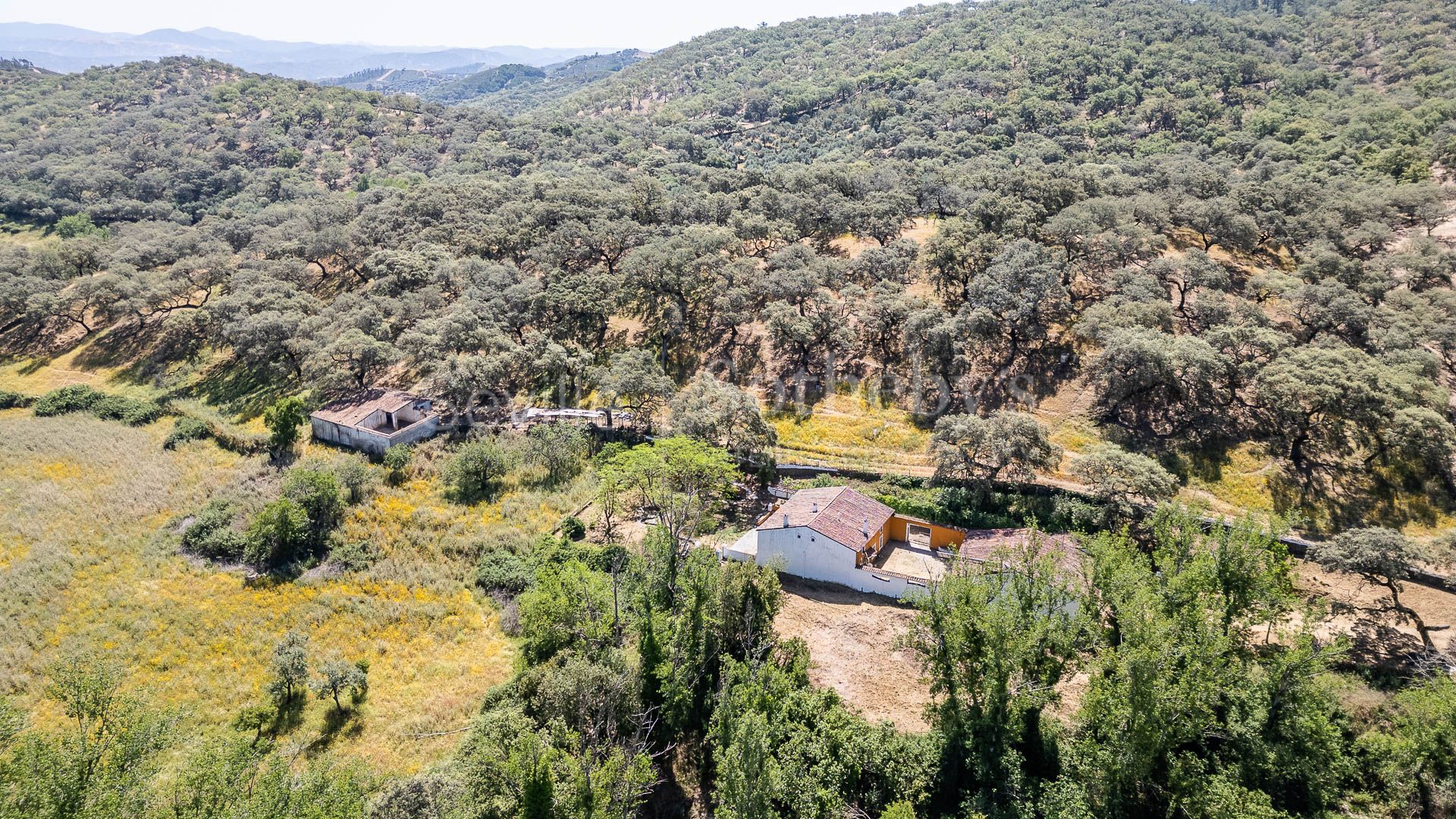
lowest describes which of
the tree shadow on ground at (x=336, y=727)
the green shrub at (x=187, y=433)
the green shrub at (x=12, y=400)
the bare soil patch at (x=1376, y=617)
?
the tree shadow on ground at (x=336, y=727)

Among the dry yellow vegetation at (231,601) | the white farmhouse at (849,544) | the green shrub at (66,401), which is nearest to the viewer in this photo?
the dry yellow vegetation at (231,601)

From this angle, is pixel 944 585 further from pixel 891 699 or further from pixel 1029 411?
pixel 1029 411

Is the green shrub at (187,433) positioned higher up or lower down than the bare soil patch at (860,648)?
higher up

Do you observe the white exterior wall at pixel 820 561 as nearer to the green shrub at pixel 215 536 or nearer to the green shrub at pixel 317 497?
the green shrub at pixel 317 497

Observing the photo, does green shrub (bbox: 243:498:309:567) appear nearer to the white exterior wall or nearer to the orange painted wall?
the white exterior wall

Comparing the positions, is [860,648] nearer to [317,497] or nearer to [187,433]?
[317,497]

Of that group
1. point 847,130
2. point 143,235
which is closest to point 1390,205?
point 847,130

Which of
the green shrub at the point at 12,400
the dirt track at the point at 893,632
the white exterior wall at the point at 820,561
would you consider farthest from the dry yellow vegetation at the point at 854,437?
the green shrub at the point at 12,400
